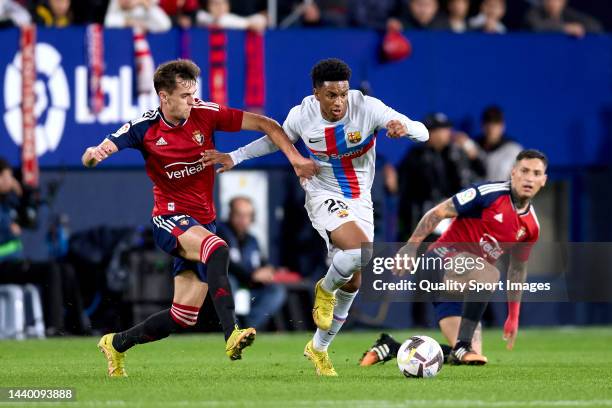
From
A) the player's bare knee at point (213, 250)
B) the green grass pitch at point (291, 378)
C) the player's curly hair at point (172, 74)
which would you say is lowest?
the green grass pitch at point (291, 378)

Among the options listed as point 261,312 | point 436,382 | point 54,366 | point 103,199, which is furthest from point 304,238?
point 436,382

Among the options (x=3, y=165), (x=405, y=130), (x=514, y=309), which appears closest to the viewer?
(x=405, y=130)

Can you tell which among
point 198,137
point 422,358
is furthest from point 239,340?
point 198,137

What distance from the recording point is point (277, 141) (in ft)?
33.4

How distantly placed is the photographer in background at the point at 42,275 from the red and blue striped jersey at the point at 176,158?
5966mm

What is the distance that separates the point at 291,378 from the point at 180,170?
170 cm

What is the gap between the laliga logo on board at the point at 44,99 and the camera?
16.4 m

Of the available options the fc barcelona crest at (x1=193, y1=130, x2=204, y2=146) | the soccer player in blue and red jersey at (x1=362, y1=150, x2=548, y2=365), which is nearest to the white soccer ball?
the soccer player in blue and red jersey at (x1=362, y1=150, x2=548, y2=365)

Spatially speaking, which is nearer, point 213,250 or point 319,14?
point 213,250

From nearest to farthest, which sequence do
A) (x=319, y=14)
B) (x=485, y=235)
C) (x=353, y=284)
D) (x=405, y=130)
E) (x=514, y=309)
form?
(x=405, y=130) → (x=353, y=284) → (x=514, y=309) → (x=485, y=235) → (x=319, y=14)

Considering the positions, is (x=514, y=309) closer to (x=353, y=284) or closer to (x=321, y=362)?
(x=353, y=284)

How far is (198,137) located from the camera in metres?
10.1

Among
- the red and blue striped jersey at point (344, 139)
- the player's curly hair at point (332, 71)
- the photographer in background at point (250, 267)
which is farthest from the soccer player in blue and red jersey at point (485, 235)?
the photographer in background at point (250, 267)

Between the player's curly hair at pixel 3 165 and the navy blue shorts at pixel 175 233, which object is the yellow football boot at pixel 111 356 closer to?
the navy blue shorts at pixel 175 233
